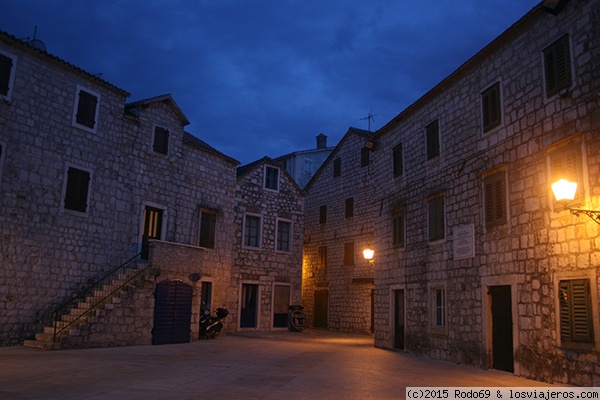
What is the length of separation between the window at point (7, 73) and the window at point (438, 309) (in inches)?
520

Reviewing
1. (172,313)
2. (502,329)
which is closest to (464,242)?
(502,329)

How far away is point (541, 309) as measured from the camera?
1027cm

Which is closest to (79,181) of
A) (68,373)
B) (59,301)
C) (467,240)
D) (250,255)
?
→ (59,301)

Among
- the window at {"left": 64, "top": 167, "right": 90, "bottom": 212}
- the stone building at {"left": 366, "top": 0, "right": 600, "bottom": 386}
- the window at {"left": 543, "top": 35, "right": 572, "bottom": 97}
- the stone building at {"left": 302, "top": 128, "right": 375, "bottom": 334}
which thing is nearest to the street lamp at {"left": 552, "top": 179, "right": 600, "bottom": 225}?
the stone building at {"left": 366, "top": 0, "right": 600, "bottom": 386}

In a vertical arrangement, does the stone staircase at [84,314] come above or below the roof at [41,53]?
below

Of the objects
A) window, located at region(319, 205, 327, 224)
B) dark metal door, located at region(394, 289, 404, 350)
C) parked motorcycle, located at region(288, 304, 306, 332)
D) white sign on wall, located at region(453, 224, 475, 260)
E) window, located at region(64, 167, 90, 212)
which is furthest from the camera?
window, located at region(319, 205, 327, 224)

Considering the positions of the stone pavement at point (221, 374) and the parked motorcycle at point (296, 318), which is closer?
the stone pavement at point (221, 374)

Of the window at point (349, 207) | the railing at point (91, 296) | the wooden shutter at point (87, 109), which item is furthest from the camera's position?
the window at point (349, 207)

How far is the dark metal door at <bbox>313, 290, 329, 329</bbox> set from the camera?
1081 inches

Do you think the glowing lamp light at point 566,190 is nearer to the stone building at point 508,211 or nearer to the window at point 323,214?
the stone building at point 508,211

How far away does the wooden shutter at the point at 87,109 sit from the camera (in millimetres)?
16188

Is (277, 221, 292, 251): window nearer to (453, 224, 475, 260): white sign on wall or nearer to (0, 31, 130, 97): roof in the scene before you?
(0, 31, 130, 97): roof

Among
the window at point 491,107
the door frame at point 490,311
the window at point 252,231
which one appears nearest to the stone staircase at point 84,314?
the window at point 252,231

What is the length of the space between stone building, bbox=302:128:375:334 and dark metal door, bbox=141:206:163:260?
1018 cm
